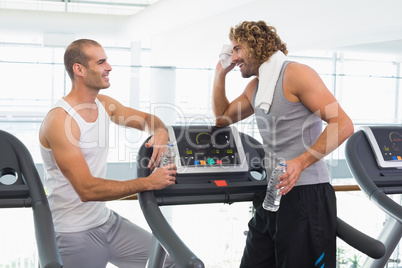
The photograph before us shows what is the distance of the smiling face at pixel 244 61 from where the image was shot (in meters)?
1.98

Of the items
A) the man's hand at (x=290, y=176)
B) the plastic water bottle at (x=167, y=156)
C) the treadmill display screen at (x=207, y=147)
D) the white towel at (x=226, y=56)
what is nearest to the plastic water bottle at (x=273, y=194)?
the man's hand at (x=290, y=176)

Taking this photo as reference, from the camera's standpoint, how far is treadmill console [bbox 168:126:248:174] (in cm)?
207

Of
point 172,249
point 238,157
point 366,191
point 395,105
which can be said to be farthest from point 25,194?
point 395,105

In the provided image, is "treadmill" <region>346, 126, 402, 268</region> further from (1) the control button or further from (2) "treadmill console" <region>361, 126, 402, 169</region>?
(1) the control button

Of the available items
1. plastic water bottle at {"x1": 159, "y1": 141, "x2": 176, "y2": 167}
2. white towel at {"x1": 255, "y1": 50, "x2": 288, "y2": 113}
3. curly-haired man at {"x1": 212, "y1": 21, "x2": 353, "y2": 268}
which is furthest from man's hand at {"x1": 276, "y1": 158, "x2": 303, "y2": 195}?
plastic water bottle at {"x1": 159, "y1": 141, "x2": 176, "y2": 167}

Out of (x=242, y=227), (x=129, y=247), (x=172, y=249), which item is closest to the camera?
(x=172, y=249)

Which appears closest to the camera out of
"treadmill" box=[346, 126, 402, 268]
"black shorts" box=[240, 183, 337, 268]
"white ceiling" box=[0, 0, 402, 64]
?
"black shorts" box=[240, 183, 337, 268]

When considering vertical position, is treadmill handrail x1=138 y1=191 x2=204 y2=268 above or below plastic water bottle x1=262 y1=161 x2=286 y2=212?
below

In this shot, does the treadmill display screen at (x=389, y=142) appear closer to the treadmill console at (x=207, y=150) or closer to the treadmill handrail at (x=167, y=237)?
the treadmill console at (x=207, y=150)

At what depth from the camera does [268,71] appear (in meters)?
1.91

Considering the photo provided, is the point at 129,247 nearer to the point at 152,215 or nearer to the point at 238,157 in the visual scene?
the point at 152,215

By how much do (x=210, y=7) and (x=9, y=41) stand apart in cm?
667

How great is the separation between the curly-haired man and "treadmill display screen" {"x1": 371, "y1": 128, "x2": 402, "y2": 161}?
562mm

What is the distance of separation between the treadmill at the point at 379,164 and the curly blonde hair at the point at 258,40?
65 cm
